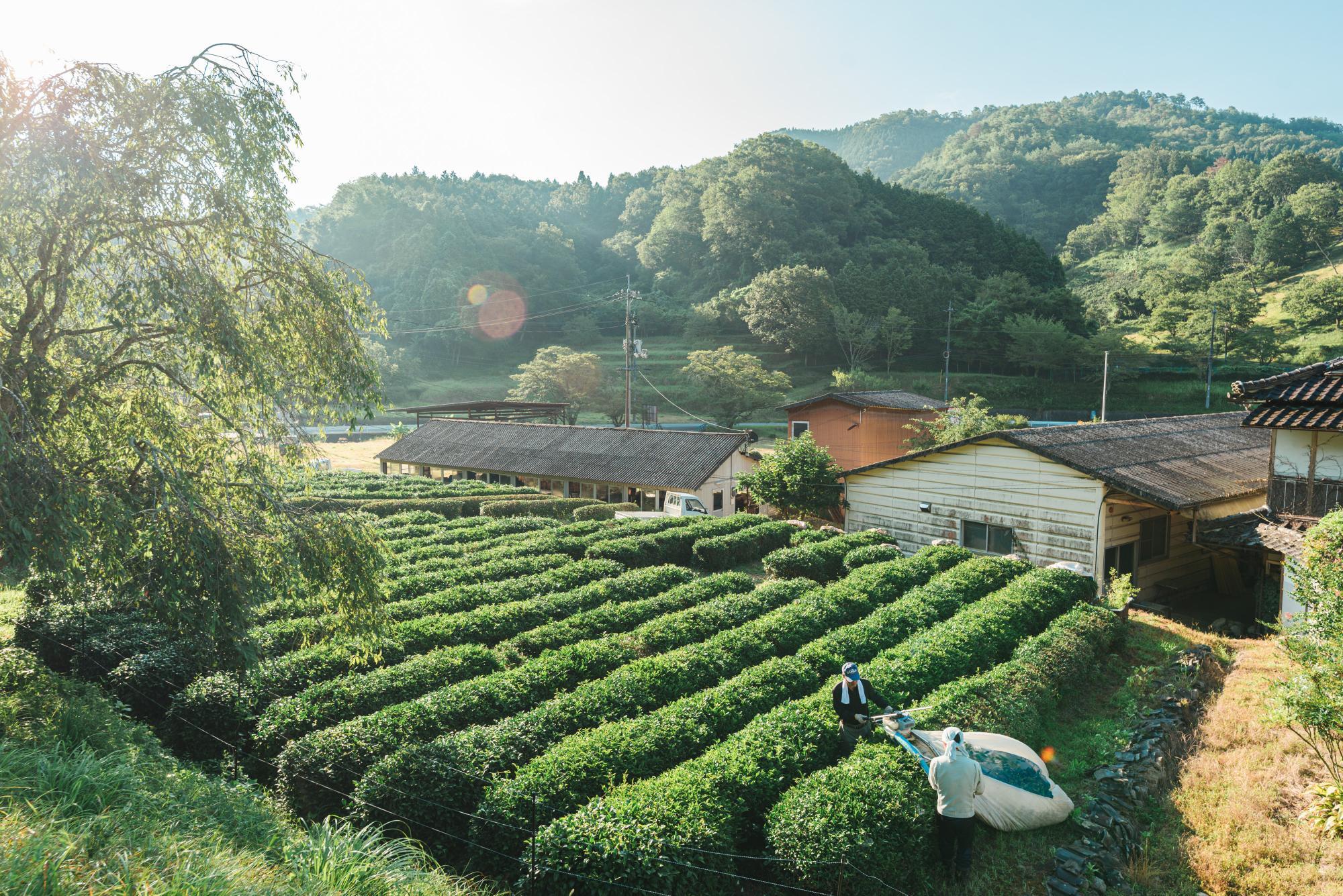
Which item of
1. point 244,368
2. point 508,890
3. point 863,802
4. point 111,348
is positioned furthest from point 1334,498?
point 111,348

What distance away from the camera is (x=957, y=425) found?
106 feet

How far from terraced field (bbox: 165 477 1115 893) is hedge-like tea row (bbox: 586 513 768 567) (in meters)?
1.47

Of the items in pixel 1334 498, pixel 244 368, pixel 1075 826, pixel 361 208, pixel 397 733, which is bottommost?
pixel 1075 826

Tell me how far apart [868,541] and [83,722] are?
1848 cm

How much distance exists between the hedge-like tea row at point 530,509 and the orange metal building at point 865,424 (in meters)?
13.0

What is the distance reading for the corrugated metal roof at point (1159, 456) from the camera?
19.1 metres

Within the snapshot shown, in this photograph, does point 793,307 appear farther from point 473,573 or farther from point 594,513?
point 473,573

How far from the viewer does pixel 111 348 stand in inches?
390

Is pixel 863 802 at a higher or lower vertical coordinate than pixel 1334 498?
lower

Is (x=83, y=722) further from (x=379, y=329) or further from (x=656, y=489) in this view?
(x=656, y=489)

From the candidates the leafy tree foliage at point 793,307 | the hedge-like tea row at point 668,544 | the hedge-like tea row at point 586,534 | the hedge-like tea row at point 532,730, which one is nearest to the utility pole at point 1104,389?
the hedge-like tea row at point 668,544

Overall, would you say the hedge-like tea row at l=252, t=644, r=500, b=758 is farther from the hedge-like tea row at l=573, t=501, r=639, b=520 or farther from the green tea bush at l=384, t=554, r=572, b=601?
the hedge-like tea row at l=573, t=501, r=639, b=520

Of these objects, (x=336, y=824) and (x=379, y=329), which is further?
(x=379, y=329)

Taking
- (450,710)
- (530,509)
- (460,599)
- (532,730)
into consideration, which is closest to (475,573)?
(460,599)
